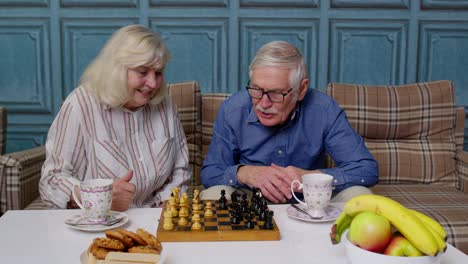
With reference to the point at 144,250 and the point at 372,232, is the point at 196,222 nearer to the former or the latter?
the point at 144,250

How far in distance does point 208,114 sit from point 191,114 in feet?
0.29

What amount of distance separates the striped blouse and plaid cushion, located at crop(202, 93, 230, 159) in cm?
52

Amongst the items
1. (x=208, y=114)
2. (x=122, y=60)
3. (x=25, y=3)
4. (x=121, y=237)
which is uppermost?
(x=25, y=3)

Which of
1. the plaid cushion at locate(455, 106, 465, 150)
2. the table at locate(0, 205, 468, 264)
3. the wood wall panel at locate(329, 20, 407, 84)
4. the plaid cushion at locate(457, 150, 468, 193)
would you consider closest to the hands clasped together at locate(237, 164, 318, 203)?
the table at locate(0, 205, 468, 264)

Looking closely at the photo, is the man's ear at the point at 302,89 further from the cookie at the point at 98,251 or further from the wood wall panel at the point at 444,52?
the wood wall panel at the point at 444,52

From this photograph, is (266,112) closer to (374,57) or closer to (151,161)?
(151,161)

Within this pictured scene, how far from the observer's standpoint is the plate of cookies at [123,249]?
923mm

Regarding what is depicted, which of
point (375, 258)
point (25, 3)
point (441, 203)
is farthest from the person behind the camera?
point (25, 3)

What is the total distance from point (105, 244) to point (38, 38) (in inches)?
88.0

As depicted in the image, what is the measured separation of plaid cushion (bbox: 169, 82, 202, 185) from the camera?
7.95 ft

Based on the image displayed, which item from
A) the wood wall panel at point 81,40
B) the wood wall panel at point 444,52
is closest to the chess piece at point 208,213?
the wood wall panel at point 81,40

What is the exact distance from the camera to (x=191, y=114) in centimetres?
245

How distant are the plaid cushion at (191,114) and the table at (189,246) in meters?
1.17

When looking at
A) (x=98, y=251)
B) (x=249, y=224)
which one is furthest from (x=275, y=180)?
(x=98, y=251)
